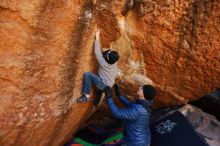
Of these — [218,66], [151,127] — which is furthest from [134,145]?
[218,66]

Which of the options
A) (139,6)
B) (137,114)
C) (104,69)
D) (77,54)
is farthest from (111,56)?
(137,114)

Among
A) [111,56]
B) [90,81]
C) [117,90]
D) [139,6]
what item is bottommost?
[117,90]

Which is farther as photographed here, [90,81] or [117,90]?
[117,90]

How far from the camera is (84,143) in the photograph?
21.7 feet

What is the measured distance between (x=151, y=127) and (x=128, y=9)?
85.5 inches

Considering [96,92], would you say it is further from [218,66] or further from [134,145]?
[218,66]

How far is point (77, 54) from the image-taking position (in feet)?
18.7

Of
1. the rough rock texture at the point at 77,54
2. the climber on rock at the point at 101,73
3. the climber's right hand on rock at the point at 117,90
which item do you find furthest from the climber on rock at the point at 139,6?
the climber's right hand on rock at the point at 117,90

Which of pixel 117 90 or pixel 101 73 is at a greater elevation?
pixel 101 73

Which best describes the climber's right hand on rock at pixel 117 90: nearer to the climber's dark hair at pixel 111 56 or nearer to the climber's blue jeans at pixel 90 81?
the climber's blue jeans at pixel 90 81

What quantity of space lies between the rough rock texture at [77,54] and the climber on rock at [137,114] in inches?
17.4

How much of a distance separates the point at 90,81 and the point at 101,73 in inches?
7.9

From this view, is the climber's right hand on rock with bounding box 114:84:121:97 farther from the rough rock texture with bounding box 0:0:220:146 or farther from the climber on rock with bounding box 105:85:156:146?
the rough rock texture with bounding box 0:0:220:146

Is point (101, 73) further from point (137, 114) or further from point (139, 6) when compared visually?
point (139, 6)
